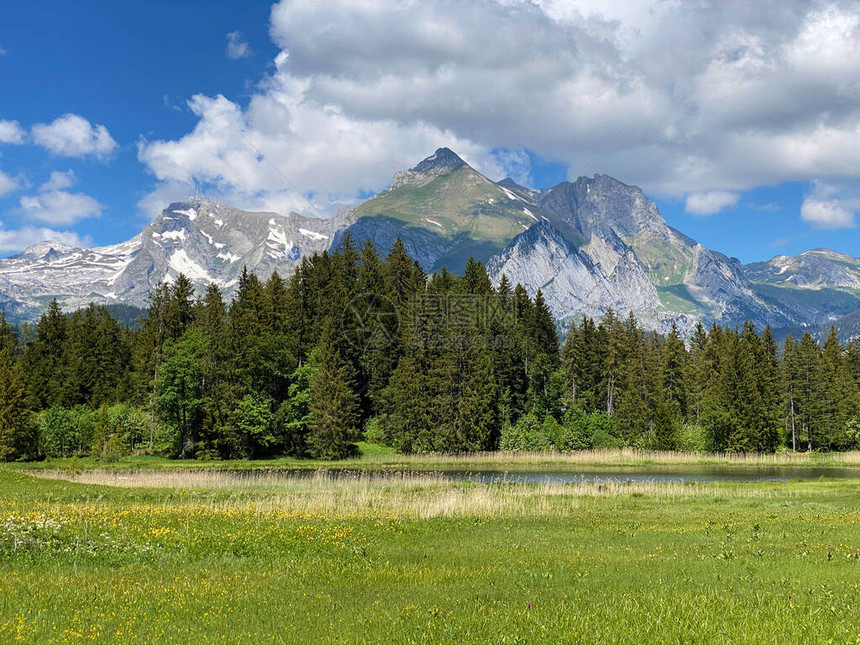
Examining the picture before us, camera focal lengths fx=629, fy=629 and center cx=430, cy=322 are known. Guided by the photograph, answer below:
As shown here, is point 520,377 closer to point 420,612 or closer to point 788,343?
point 788,343

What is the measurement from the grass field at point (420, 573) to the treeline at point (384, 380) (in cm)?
5029

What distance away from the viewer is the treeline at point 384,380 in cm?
8106

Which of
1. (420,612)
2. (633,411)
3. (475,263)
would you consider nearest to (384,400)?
(475,263)

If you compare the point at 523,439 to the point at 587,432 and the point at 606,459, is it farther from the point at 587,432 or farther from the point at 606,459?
the point at 606,459

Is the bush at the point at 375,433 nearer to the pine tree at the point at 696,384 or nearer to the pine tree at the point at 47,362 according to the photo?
the pine tree at the point at 47,362

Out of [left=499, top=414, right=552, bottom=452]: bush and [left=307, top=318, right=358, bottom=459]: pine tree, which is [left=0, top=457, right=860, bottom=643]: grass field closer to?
[left=307, top=318, right=358, bottom=459]: pine tree

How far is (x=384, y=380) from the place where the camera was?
92.9 metres

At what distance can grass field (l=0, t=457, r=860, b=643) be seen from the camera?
10305 millimetres

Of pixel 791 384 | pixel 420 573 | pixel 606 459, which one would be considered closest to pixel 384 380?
pixel 606 459

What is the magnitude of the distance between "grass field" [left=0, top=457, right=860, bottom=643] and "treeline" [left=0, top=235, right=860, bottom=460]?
50290 millimetres

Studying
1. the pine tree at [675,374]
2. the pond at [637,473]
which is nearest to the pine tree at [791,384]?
the pine tree at [675,374]

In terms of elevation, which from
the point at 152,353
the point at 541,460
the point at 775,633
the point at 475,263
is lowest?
the point at 541,460

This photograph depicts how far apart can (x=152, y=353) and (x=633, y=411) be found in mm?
72165

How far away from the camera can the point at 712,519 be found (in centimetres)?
2812
